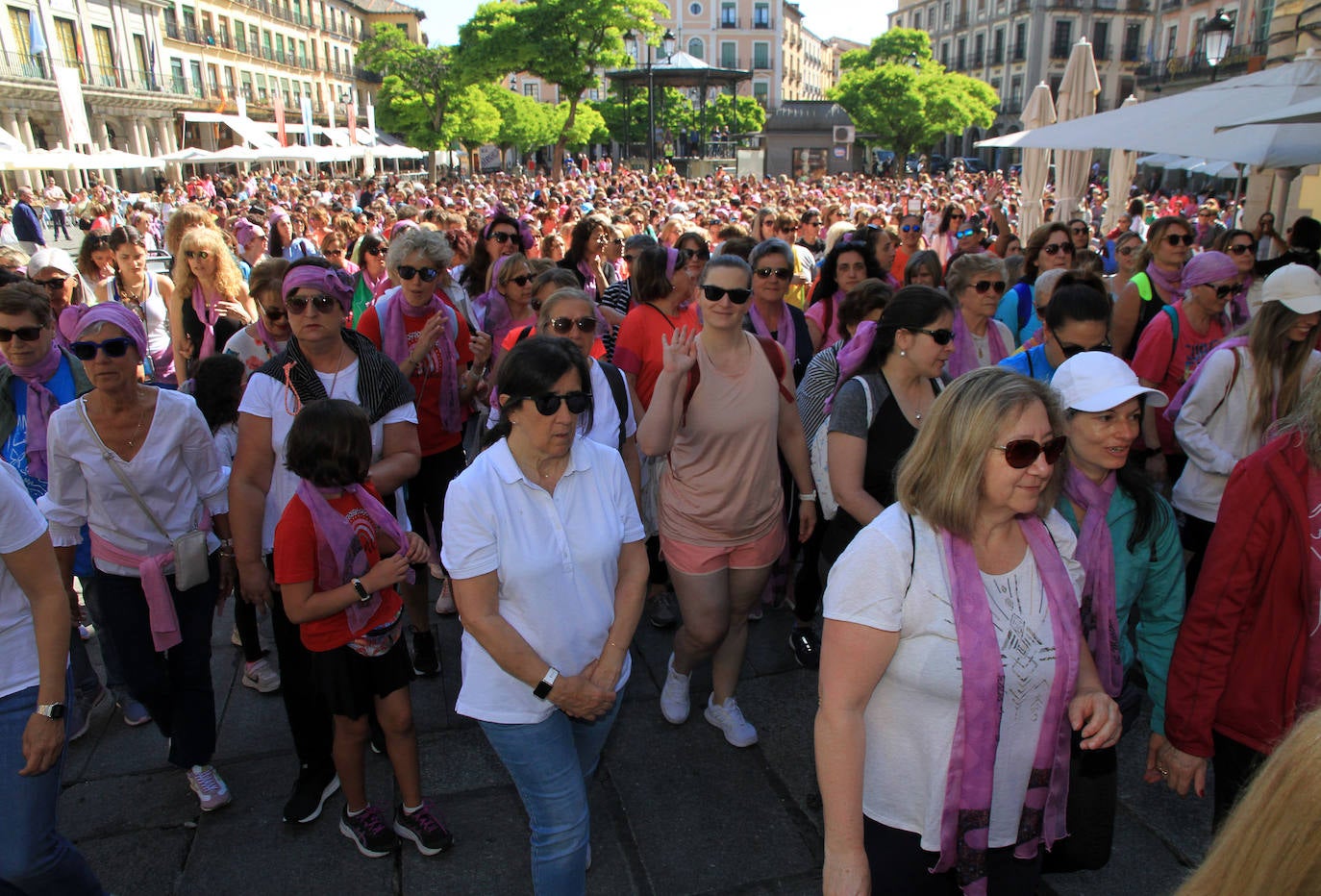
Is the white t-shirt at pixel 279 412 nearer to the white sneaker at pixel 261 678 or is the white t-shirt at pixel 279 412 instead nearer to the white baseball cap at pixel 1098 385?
the white sneaker at pixel 261 678

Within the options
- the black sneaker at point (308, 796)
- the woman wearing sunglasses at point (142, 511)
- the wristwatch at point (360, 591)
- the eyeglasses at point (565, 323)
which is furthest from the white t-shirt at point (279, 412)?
the black sneaker at point (308, 796)

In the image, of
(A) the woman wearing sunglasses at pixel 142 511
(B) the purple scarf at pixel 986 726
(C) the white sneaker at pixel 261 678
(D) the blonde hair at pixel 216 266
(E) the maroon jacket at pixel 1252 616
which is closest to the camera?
(B) the purple scarf at pixel 986 726

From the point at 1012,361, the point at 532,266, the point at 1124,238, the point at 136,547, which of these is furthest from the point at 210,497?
the point at 1124,238

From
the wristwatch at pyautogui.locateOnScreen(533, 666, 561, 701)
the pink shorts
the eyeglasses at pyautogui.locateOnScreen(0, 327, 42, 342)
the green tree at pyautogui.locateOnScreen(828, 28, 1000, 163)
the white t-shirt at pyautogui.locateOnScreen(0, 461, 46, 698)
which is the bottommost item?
the pink shorts

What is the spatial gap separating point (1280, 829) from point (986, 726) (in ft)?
2.88

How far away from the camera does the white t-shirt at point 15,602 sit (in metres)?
2.13

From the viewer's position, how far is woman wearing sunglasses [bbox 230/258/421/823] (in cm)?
296

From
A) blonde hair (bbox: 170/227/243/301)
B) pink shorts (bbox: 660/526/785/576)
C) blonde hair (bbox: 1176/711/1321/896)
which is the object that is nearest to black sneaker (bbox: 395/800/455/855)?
pink shorts (bbox: 660/526/785/576)

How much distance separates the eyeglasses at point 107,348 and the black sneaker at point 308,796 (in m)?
1.55

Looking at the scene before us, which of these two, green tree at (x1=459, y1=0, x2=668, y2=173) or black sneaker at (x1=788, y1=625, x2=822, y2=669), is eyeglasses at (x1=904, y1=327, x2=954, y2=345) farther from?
green tree at (x1=459, y1=0, x2=668, y2=173)

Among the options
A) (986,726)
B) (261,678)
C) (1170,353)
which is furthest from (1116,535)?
(261,678)

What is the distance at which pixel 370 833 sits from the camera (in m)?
2.85

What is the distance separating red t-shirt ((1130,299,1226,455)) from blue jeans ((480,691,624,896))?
11.1 feet

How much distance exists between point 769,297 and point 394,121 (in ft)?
171
